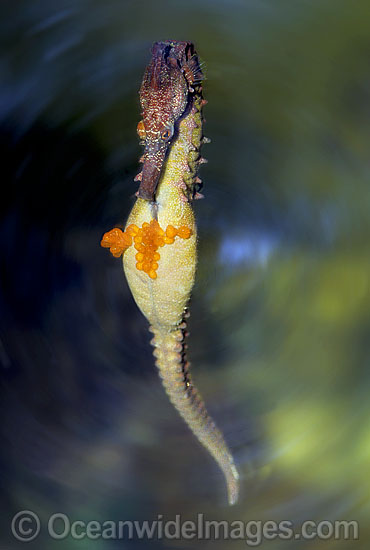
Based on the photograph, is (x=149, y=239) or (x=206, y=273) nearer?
(x=149, y=239)

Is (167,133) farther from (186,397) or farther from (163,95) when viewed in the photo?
(186,397)

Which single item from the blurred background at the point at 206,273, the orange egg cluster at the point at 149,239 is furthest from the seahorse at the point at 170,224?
the blurred background at the point at 206,273

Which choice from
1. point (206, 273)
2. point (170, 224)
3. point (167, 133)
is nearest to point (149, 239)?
point (170, 224)

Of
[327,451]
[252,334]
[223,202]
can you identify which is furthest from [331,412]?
[223,202]

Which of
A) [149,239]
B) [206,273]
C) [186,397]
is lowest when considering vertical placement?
[186,397]

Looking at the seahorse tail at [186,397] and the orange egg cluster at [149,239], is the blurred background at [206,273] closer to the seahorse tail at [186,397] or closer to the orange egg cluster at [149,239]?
the seahorse tail at [186,397]

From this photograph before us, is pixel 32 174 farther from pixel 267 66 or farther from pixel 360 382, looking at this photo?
pixel 360 382

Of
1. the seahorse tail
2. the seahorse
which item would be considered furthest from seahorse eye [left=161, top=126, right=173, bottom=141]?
the seahorse tail
